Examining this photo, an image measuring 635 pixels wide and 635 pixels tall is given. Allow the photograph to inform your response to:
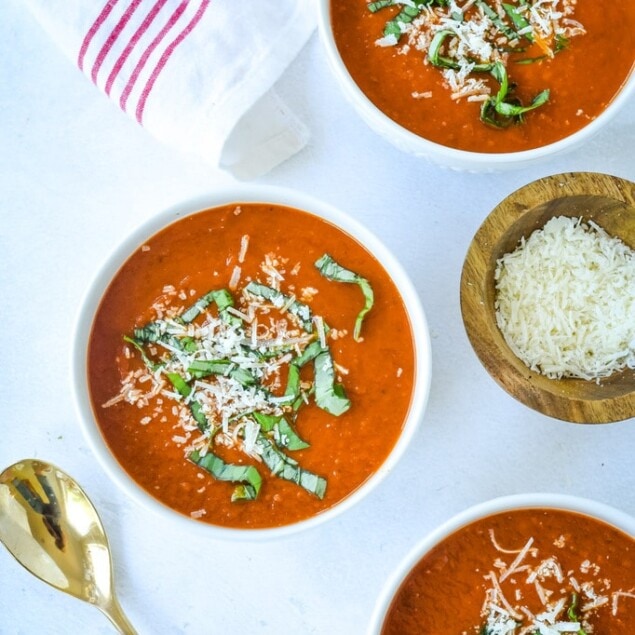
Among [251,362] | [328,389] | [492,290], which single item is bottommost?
[492,290]

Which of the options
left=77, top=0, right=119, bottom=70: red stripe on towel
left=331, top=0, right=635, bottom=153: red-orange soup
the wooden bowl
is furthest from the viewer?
left=77, top=0, right=119, bottom=70: red stripe on towel

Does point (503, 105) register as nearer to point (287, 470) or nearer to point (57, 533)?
point (287, 470)

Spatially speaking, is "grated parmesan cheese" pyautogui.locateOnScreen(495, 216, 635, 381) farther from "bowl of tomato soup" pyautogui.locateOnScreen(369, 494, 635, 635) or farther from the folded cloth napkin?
the folded cloth napkin

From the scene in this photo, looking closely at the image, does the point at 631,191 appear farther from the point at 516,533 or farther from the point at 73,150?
the point at 73,150

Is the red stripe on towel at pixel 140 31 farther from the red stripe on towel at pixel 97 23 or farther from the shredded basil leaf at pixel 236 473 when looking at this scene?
the shredded basil leaf at pixel 236 473

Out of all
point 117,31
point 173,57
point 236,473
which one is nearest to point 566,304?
point 236,473

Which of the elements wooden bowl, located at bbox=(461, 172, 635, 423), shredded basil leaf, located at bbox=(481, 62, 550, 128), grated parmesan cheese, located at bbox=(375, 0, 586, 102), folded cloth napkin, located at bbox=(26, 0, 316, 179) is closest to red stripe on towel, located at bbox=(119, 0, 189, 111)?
folded cloth napkin, located at bbox=(26, 0, 316, 179)

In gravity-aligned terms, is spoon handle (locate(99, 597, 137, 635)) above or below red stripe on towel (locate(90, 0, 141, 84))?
below

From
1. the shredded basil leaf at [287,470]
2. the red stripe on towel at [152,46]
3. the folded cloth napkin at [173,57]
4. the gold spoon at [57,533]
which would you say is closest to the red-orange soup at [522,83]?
the folded cloth napkin at [173,57]
